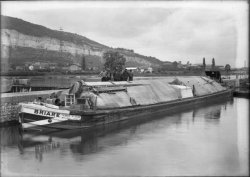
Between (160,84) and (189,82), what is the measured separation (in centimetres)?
683

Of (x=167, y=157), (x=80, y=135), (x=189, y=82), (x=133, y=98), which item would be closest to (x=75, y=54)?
(x=189, y=82)

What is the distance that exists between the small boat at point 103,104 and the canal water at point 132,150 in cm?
59

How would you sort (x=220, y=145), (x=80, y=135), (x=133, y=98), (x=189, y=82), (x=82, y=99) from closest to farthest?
(x=220, y=145), (x=80, y=135), (x=82, y=99), (x=133, y=98), (x=189, y=82)

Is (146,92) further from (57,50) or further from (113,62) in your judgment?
(57,50)

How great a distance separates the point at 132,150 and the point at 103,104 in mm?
6182

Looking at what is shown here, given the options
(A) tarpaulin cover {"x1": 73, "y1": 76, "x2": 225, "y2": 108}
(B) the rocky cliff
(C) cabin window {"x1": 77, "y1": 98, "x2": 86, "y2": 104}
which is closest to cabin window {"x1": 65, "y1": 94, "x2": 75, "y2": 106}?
(C) cabin window {"x1": 77, "y1": 98, "x2": 86, "y2": 104}

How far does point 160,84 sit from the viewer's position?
28047 mm

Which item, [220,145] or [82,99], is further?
[82,99]

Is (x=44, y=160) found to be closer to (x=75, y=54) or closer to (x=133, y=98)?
(x=133, y=98)

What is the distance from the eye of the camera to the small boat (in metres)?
17.6

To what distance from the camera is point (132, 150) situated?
47.2 feet

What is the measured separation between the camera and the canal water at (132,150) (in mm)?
11359

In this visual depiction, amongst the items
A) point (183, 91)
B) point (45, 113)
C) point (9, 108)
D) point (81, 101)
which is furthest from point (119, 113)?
point (183, 91)

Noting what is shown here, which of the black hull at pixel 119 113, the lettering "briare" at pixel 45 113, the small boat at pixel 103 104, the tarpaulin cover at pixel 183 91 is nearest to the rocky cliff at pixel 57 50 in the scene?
the tarpaulin cover at pixel 183 91
